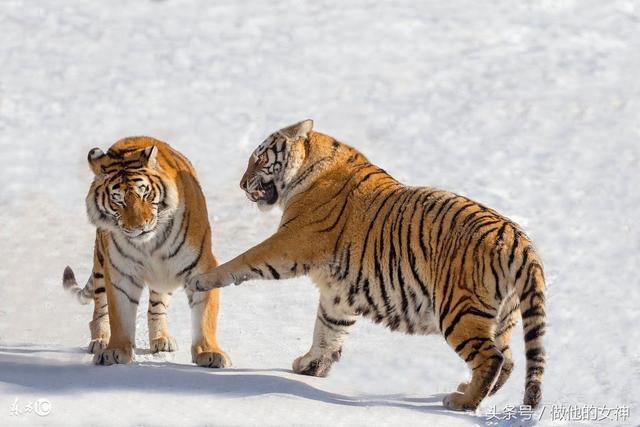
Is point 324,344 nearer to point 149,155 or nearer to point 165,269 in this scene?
point 165,269

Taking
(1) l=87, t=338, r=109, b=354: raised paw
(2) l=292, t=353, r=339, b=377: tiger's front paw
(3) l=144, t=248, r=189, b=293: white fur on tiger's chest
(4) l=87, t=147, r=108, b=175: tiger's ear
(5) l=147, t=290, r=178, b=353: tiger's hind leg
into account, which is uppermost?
(4) l=87, t=147, r=108, b=175: tiger's ear

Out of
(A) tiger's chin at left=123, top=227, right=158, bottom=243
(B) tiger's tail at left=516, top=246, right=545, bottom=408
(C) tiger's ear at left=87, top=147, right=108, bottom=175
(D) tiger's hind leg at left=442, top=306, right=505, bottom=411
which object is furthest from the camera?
(C) tiger's ear at left=87, top=147, right=108, bottom=175

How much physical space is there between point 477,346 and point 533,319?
29 cm

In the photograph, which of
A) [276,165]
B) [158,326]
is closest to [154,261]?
[158,326]

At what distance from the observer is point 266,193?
22.6 feet

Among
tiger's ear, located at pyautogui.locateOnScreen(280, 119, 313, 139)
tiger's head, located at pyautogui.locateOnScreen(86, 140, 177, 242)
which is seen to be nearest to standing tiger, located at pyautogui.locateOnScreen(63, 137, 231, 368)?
tiger's head, located at pyautogui.locateOnScreen(86, 140, 177, 242)

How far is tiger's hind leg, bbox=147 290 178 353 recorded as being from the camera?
6984mm

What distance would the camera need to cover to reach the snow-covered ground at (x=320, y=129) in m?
6.15

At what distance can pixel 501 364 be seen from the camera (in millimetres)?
5633

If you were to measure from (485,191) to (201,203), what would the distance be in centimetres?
340

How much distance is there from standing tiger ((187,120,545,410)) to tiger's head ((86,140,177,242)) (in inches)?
15.5

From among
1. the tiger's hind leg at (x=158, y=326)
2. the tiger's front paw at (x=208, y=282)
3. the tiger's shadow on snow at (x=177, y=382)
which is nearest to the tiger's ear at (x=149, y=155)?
the tiger's front paw at (x=208, y=282)

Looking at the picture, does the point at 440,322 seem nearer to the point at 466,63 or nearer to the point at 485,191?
the point at 485,191

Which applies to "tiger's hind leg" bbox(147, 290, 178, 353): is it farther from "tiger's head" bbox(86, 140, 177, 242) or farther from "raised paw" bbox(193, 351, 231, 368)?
"tiger's head" bbox(86, 140, 177, 242)
